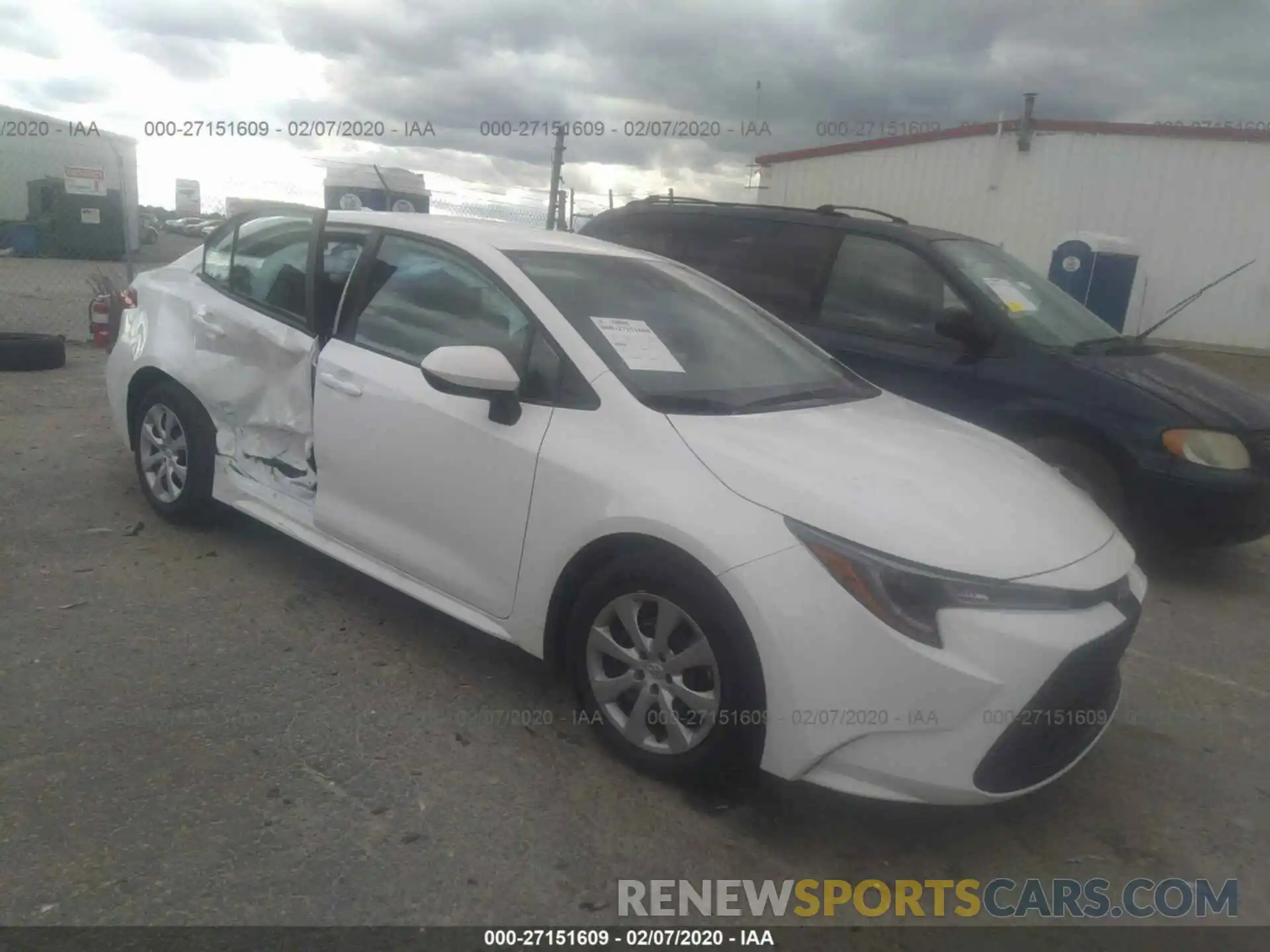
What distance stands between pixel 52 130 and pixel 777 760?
23.1m

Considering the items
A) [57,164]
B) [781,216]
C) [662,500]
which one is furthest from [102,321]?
[57,164]

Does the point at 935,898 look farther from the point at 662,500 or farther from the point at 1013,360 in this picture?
the point at 1013,360

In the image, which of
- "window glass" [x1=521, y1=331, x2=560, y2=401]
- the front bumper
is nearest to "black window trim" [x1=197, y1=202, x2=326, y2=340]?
"window glass" [x1=521, y1=331, x2=560, y2=401]

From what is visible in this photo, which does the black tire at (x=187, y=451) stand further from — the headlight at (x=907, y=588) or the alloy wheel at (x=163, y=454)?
the headlight at (x=907, y=588)

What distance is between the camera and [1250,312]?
56.3 ft

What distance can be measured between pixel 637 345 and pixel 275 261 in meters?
1.85

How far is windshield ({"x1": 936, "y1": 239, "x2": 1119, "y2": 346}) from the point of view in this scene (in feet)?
17.0

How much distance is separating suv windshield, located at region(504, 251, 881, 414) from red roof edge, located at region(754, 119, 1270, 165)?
15869mm

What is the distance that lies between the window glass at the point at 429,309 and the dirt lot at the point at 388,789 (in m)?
1.12

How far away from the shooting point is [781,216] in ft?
19.5

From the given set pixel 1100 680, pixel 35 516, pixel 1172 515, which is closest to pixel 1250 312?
pixel 1172 515

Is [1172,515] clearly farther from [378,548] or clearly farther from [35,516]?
[35,516]

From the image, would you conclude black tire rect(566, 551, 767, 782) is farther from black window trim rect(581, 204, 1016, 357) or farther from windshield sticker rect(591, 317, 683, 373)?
black window trim rect(581, 204, 1016, 357)

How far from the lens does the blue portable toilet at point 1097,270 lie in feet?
48.3
